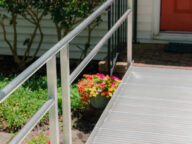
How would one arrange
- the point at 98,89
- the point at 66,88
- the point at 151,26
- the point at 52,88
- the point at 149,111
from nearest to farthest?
the point at 52,88 → the point at 66,88 → the point at 149,111 → the point at 98,89 → the point at 151,26

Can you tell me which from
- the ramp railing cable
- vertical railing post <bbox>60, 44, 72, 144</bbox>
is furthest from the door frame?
vertical railing post <bbox>60, 44, 72, 144</bbox>

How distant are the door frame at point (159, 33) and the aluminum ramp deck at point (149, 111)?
2246mm

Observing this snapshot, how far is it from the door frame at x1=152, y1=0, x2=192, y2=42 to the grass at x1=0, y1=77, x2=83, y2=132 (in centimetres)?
174

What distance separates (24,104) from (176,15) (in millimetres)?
3068

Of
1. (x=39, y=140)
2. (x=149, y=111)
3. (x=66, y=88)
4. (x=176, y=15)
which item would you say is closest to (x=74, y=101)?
(x=39, y=140)

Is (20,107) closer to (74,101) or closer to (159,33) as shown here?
(74,101)

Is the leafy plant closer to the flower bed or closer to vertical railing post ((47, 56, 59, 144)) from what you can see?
the flower bed

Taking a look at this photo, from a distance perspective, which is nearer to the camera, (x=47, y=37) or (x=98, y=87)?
(x=98, y=87)

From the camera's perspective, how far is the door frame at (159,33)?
6.92 metres

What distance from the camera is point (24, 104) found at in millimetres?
5684

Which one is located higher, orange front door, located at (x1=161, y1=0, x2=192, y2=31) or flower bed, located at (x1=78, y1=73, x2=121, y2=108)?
orange front door, located at (x1=161, y1=0, x2=192, y2=31)

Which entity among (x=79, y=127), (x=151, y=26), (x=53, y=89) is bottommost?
(x=79, y=127)

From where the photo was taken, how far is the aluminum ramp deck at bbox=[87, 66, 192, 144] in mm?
3271

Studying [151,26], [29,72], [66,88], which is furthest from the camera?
[151,26]
